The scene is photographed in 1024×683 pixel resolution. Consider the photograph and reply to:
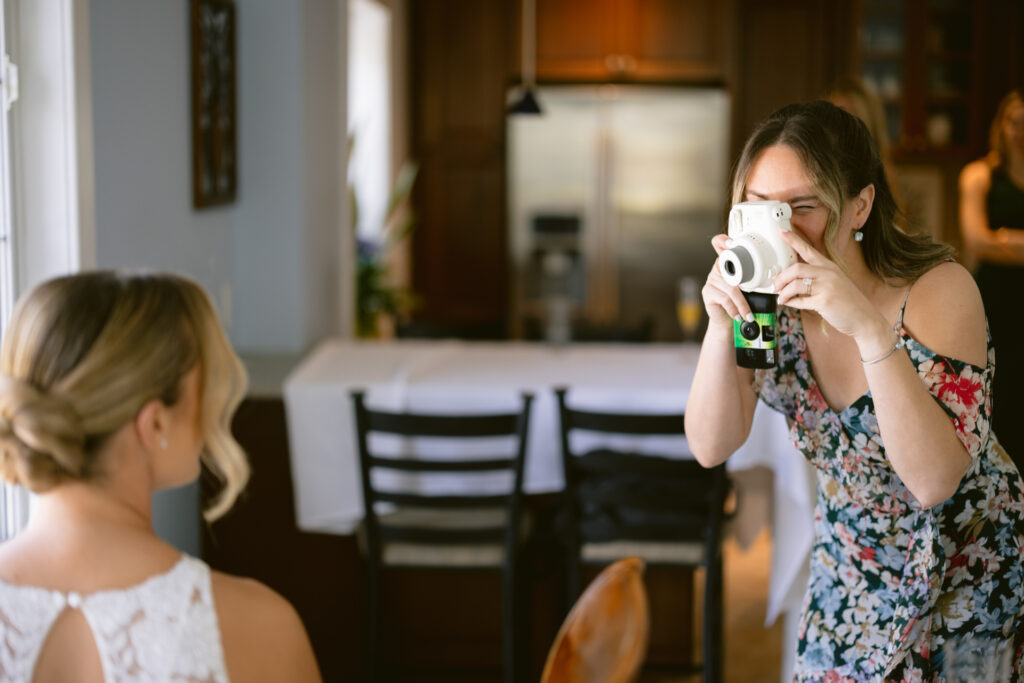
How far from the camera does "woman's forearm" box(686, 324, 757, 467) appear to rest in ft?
4.68

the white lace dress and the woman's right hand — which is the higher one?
the woman's right hand

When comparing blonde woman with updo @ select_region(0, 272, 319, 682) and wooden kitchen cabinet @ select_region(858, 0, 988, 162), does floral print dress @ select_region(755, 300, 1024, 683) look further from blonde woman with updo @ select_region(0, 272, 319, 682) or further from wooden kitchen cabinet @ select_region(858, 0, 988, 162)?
wooden kitchen cabinet @ select_region(858, 0, 988, 162)

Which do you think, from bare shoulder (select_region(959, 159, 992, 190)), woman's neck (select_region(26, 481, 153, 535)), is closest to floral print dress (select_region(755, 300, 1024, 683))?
woman's neck (select_region(26, 481, 153, 535))

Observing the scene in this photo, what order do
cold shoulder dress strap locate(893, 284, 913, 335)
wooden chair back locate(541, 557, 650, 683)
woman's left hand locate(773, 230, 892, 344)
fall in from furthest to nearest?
1. cold shoulder dress strap locate(893, 284, 913, 335)
2. woman's left hand locate(773, 230, 892, 344)
3. wooden chair back locate(541, 557, 650, 683)

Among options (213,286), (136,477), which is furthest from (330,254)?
(136,477)

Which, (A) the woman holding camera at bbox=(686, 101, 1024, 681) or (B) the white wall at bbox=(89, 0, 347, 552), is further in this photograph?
(B) the white wall at bbox=(89, 0, 347, 552)

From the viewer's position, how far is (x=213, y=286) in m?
3.21

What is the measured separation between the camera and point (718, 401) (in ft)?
4.75

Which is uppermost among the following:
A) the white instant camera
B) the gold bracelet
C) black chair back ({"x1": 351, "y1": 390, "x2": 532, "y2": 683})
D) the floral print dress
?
the white instant camera

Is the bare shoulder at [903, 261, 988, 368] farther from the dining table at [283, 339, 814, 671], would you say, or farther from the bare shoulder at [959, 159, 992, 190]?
the bare shoulder at [959, 159, 992, 190]

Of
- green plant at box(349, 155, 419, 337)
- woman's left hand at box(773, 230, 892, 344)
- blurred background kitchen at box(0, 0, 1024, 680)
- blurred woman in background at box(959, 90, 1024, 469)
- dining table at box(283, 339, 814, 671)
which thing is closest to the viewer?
woman's left hand at box(773, 230, 892, 344)

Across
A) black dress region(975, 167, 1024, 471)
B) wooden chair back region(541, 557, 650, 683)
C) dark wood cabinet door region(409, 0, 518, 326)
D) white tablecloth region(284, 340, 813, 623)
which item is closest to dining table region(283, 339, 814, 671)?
white tablecloth region(284, 340, 813, 623)

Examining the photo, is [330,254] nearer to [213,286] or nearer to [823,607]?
Result: [213,286]

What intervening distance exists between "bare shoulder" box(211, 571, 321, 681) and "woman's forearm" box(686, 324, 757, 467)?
59cm
